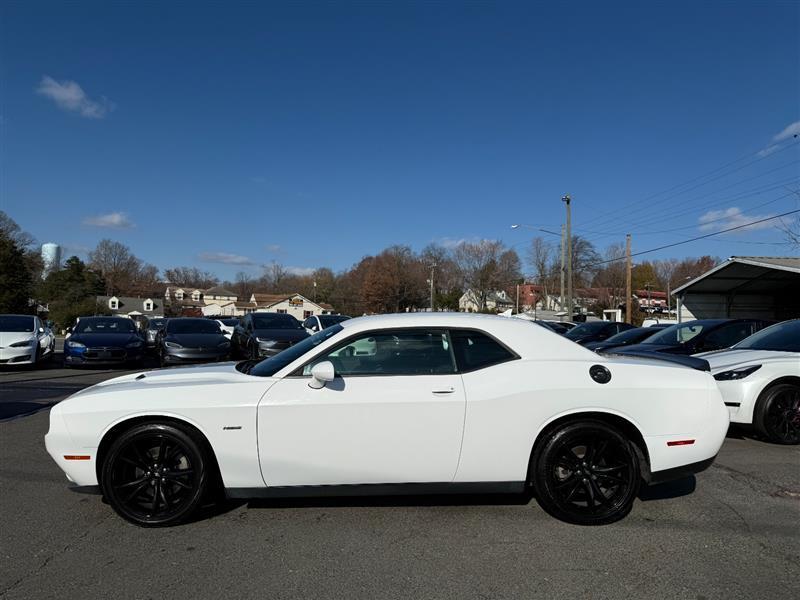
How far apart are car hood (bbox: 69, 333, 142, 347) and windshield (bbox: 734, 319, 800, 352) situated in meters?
12.8

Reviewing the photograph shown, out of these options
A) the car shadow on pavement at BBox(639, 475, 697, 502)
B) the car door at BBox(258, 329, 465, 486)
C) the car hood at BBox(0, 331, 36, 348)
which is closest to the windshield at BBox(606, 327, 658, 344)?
the car shadow on pavement at BBox(639, 475, 697, 502)

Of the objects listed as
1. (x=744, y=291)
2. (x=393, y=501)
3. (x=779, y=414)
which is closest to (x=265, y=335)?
(x=393, y=501)

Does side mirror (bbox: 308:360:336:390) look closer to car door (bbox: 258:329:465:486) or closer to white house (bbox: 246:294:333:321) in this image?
car door (bbox: 258:329:465:486)

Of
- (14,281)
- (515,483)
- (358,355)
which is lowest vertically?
(515,483)

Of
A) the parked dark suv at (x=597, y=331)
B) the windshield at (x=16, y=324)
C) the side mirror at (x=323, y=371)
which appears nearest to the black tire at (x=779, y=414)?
the side mirror at (x=323, y=371)

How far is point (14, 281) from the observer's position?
41.9m

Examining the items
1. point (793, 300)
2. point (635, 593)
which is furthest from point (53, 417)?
point (793, 300)

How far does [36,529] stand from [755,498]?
5400 millimetres

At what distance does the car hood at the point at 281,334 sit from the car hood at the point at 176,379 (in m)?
9.10

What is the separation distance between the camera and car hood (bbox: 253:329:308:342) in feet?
44.2

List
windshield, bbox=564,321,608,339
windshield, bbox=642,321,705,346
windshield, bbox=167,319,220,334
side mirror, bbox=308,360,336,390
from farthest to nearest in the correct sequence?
windshield, bbox=564,321,608,339
windshield, bbox=167,319,220,334
windshield, bbox=642,321,705,346
side mirror, bbox=308,360,336,390

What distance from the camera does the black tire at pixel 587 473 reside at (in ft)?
12.0

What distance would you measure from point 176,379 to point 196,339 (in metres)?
9.66

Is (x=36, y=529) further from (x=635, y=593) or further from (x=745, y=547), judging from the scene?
(x=745, y=547)
